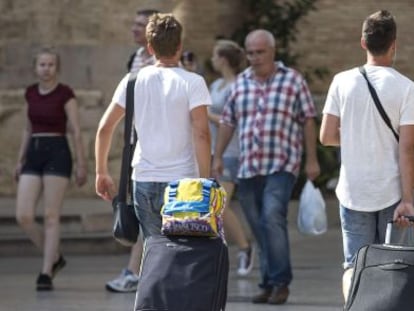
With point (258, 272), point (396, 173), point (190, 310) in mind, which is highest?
point (396, 173)

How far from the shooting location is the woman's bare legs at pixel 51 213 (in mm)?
11609

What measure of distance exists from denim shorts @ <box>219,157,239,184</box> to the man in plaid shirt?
140 cm

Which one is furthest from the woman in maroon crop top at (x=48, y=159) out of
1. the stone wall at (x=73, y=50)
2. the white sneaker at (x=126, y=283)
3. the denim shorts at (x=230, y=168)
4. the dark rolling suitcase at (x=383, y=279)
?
the dark rolling suitcase at (x=383, y=279)

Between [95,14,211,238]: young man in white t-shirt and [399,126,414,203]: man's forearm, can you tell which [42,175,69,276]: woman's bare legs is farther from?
[399,126,414,203]: man's forearm

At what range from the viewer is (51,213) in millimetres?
11672

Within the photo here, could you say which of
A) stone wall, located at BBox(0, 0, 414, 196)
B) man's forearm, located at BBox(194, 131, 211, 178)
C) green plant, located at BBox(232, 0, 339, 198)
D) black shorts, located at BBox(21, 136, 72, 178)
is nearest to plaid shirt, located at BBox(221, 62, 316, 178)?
black shorts, located at BBox(21, 136, 72, 178)

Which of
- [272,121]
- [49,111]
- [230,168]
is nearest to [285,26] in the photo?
[230,168]

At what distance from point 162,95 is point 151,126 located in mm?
186

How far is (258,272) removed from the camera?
12773mm

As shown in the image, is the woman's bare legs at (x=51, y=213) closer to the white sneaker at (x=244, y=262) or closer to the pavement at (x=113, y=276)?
the pavement at (x=113, y=276)

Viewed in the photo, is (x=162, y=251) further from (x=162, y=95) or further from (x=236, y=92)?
(x=236, y=92)

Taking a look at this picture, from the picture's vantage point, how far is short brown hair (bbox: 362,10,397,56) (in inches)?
316

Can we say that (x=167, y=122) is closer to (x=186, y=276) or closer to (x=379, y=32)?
(x=186, y=276)

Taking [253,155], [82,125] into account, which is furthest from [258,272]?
[82,125]
